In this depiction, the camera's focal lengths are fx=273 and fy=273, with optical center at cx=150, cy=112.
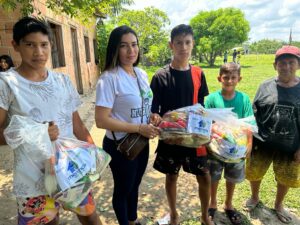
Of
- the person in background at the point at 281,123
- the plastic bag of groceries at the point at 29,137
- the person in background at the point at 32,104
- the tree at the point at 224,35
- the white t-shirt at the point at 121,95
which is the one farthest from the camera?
the tree at the point at 224,35

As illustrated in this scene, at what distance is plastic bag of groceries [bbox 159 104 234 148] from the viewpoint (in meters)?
2.03

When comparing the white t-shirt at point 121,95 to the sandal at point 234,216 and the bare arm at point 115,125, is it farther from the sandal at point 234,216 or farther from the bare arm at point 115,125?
the sandal at point 234,216

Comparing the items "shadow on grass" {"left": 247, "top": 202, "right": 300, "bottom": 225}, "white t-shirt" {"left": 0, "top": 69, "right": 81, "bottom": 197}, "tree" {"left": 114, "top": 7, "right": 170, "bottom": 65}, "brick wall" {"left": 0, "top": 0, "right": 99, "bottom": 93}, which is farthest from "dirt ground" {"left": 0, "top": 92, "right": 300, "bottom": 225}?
"tree" {"left": 114, "top": 7, "right": 170, "bottom": 65}

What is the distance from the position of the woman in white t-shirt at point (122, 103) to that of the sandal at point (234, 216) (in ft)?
4.11

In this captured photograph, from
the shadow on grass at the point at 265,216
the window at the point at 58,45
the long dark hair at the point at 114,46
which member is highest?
the window at the point at 58,45

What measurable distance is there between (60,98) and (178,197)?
214 centimetres

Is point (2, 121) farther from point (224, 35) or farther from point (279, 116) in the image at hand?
point (224, 35)

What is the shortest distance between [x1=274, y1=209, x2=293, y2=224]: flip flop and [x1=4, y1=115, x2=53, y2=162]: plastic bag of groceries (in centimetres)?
249

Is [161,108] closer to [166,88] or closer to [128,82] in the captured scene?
[166,88]

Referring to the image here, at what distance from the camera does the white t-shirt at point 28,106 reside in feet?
5.02

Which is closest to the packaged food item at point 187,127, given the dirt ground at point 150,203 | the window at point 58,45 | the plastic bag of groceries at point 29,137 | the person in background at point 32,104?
the person in background at point 32,104

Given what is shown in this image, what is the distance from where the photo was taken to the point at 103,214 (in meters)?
2.96

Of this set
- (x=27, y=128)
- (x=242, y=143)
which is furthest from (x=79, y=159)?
(x=242, y=143)

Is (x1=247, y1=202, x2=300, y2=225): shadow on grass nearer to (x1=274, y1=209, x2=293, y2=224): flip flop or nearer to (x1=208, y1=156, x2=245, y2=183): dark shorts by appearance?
(x1=274, y1=209, x2=293, y2=224): flip flop
